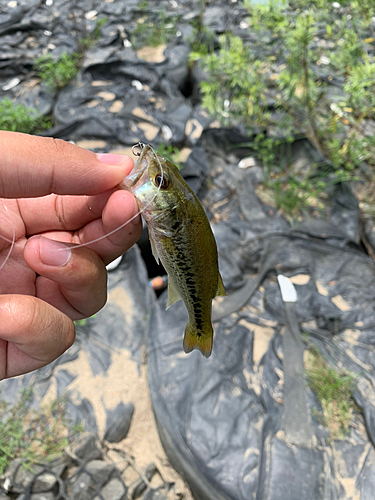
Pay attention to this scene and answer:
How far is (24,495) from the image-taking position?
1991mm

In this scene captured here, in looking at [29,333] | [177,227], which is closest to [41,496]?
[29,333]

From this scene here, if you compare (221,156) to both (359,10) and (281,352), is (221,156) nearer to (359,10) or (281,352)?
(359,10)

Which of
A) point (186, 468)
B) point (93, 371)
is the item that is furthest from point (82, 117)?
point (186, 468)

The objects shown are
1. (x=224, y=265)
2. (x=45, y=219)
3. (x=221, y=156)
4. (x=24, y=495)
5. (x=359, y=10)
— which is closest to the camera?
(x=45, y=219)

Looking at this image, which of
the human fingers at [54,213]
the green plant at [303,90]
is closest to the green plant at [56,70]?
the green plant at [303,90]

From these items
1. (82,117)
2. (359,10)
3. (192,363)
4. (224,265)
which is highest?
(359,10)

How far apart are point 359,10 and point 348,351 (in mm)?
3066

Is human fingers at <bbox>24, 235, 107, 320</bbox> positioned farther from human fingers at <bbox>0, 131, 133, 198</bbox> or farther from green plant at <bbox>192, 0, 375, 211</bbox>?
green plant at <bbox>192, 0, 375, 211</bbox>

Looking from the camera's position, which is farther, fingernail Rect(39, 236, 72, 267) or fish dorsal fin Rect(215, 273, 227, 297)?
fish dorsal fin Rect(215, 273, 227, 297)

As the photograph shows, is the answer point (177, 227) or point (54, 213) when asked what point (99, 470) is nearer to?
point (54, 213)

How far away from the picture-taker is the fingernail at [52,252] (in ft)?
3.95

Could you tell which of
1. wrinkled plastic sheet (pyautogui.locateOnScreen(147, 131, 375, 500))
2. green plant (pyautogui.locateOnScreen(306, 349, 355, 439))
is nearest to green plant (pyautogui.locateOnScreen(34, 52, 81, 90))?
wrinkled plastic sheet (pyautogui.locateOnScreen(147, 131, 375, 500))

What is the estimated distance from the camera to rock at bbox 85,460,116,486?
2137mm

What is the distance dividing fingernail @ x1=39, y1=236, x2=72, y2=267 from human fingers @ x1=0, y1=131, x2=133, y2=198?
0.20 m
